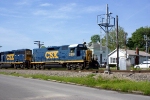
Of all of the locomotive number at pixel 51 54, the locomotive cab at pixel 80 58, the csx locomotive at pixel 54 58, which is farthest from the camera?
the locomotive number at pixel 51 54

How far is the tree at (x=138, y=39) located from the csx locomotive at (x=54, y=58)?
210 feet

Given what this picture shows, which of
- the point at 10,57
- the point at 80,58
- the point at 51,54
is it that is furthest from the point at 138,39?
the point at 80,58

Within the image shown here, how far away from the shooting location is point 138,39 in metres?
99.3

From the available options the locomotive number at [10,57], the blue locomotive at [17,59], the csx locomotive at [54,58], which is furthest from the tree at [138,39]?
the csx locomotive at [54,58]

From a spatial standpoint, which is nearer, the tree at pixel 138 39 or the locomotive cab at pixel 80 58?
the locomotive cab at pixel 80 58

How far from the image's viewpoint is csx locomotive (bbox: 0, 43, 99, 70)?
30.5 m

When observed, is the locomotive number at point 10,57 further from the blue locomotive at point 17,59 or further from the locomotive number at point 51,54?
the locomotive number at point 51,54

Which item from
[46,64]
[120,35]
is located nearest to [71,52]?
[46,64]

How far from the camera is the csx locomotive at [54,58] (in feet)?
100

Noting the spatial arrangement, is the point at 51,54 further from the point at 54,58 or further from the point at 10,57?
the point at 10,57

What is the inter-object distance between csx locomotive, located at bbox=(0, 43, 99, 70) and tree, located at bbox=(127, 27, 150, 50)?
210ft

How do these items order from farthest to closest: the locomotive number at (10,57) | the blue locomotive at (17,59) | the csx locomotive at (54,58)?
the locomotive number at (10,57)
the blue locomotive at (17,59)
the csx locomotive at (54,58)

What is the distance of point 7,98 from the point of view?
10.3 m

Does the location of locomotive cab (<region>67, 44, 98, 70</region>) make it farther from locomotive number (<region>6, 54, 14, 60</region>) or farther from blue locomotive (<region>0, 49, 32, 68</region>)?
locomotive number (<region>6, 54, 14, 60</region>)
